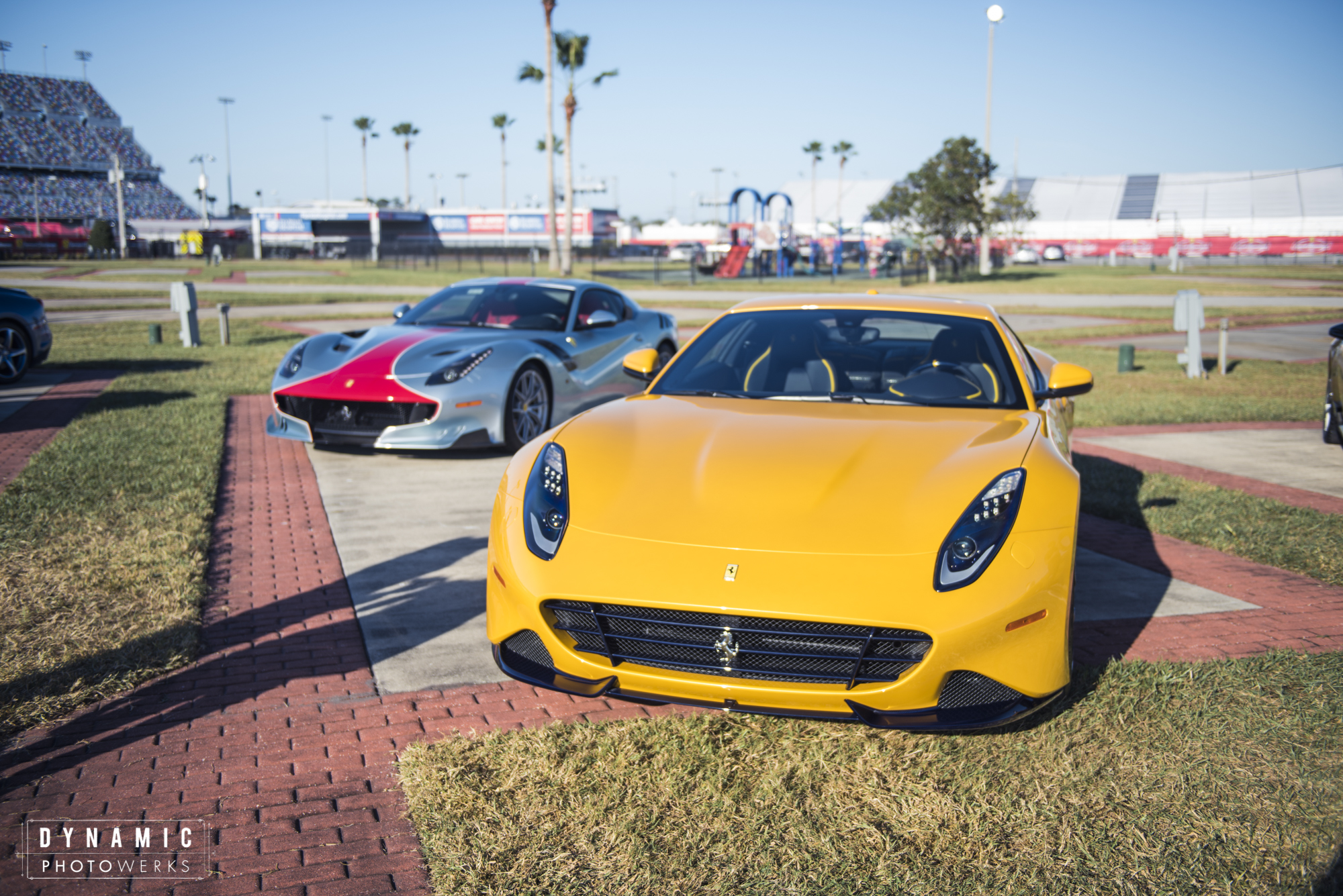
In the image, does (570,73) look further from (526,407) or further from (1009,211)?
(526,407)

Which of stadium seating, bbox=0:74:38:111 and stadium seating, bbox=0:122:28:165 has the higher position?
stadium seating, bbox=0:74:38:111

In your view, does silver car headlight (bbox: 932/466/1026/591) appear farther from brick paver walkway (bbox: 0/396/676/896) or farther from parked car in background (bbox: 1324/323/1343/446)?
parked car in background (bbox: 1324/323/1343/446)

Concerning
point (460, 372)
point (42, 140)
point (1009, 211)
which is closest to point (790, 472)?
point (460, 372)

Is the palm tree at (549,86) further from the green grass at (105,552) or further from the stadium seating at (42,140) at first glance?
the stadium seating at (42,140)

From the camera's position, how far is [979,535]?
2.98m

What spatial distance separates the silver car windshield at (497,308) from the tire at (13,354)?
5807 mm

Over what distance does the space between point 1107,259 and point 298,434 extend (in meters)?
73.6

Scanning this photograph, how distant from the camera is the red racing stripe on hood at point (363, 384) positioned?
23.4ft

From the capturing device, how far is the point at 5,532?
539 centimetres

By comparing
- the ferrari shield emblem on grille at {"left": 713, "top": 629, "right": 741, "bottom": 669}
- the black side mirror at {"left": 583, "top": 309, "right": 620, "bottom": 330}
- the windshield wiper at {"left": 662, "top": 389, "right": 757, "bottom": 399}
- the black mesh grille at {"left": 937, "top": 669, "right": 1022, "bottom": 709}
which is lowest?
the black mesh grille at {"left": 937, "top": 669, "right": 1022, "bottom": 709}

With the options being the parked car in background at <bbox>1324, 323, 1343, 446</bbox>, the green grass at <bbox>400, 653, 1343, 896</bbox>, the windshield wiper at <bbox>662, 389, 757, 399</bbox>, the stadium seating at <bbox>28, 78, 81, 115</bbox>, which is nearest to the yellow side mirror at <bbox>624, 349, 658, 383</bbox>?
the windshield wiper at <bbox>662, 389, 757, 399</bbox>

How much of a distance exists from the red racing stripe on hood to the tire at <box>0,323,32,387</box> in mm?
6198

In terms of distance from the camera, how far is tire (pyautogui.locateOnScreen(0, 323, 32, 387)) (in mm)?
11367

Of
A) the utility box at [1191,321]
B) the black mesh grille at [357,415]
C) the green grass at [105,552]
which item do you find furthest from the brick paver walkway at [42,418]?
the utility box at [1191,321]
